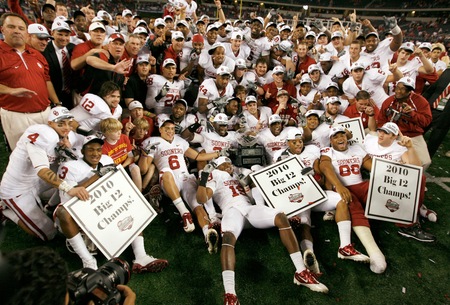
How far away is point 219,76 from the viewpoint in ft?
21.6

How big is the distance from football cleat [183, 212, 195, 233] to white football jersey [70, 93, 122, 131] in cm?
201

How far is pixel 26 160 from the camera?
3.96 metres

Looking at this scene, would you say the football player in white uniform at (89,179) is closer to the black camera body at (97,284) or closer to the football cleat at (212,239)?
the football cleat at (212,239)

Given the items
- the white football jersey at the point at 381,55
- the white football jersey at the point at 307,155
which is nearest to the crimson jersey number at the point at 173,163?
the white football jersey at the point at 307,155

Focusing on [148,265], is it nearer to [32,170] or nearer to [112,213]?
[112,213]

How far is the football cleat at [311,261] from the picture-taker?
3.99 m

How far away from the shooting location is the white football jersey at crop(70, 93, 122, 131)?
4.68 m

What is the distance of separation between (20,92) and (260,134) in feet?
13.8

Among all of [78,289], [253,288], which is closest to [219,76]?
[253,288]

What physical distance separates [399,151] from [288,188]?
2.05m

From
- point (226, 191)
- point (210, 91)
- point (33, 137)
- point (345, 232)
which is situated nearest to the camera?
point (33, 137)

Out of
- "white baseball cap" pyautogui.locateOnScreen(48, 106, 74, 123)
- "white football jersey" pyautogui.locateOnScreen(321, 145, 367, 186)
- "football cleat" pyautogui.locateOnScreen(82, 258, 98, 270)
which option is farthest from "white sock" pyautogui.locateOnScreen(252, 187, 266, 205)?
"white baseball cap" pyautogui.locateOnScreen(48, 106, 74, 123)

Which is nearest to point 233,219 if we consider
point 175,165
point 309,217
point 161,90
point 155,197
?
point 309,217

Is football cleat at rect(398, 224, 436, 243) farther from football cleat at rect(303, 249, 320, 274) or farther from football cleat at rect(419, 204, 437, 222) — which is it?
football cleat at rect(303, 249, 320, 274)
